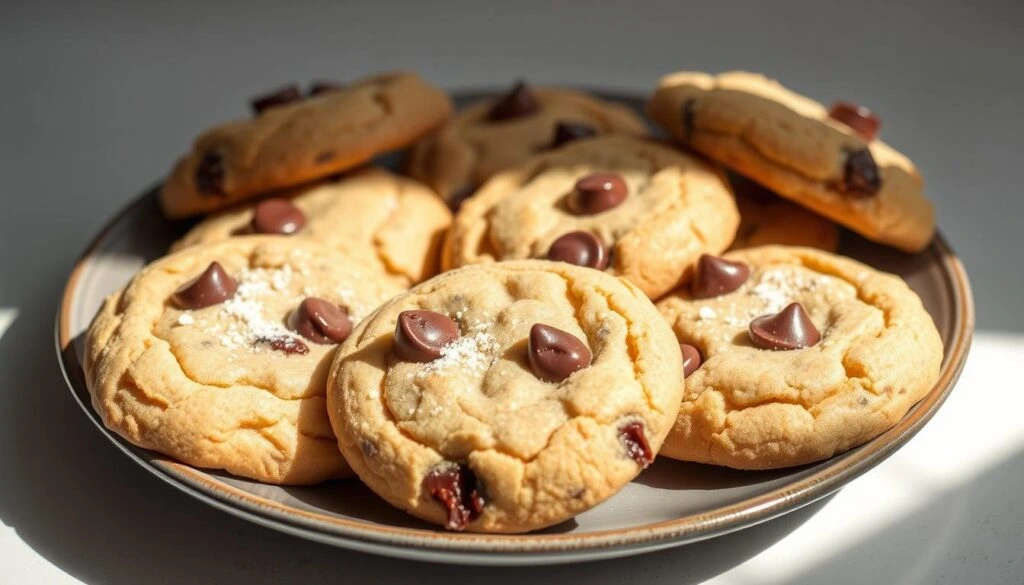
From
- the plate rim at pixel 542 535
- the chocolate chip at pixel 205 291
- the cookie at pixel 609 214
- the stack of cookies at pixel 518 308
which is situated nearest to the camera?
the plate rim at pixel 542 535

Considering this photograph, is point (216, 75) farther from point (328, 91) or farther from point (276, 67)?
point (328, 91)

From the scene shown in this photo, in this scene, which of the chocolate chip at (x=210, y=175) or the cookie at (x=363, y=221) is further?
the chocolate chip at (x=210, y=175)

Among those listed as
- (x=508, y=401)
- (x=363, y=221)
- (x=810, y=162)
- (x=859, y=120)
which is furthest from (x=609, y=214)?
(x=859, y=120)

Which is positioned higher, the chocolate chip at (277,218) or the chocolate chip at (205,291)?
the chocolate chip at (205,291)

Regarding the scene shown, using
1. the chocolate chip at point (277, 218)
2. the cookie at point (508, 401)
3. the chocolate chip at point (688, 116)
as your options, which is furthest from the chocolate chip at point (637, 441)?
the chocolate chip at point (277, 218)

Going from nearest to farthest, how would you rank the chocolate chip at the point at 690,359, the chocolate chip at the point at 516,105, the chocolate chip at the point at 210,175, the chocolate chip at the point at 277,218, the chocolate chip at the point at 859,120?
the chocolate chip at the point at 690,359 < the chocolate chip at the point at 277,218 < the chocolate chip at the point at 210,175 < the chocolate chip at the point at 859,120 < the chocolate chip at the point at 516,105

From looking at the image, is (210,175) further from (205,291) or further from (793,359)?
(793,359)

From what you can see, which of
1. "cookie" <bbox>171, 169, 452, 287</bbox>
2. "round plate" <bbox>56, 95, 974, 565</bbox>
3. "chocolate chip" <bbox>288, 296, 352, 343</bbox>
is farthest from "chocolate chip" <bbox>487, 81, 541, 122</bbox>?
"round plate" <bbox>56, 95, 974, 565</bbox>

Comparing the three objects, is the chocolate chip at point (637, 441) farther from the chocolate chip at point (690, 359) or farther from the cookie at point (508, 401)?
the chocolate chip at point (690, 359)

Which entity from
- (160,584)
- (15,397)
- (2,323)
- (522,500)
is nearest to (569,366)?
(522,500)
